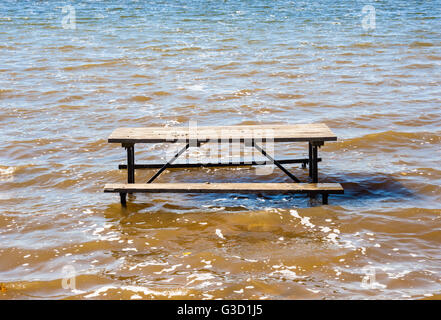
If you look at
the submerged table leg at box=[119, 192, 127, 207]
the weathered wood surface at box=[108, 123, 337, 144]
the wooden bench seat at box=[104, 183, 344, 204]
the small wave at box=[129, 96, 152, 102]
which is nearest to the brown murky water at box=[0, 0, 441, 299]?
the small wave at box=[129, 96, 152, 102]

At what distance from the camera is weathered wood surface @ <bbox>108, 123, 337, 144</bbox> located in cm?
638

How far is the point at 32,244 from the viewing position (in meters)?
5.86

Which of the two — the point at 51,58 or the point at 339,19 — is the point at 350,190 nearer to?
the point at 51,58

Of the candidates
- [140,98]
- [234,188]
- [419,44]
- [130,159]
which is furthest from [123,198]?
[419,44]

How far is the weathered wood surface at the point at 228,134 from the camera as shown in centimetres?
638

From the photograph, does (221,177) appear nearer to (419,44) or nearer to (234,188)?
(234,188)

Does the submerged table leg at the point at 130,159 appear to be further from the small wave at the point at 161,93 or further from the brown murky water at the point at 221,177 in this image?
the small wave at the point at 161,93

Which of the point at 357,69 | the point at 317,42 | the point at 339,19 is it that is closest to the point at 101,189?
the point at 357,69

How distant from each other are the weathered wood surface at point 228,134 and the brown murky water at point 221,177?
2.60 feet

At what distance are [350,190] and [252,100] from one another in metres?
5.17

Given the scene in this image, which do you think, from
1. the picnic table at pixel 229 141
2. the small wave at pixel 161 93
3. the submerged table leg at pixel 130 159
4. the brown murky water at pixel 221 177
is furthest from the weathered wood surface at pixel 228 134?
the small wave at pixel 161 93

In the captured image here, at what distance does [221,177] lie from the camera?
7.81 metres
